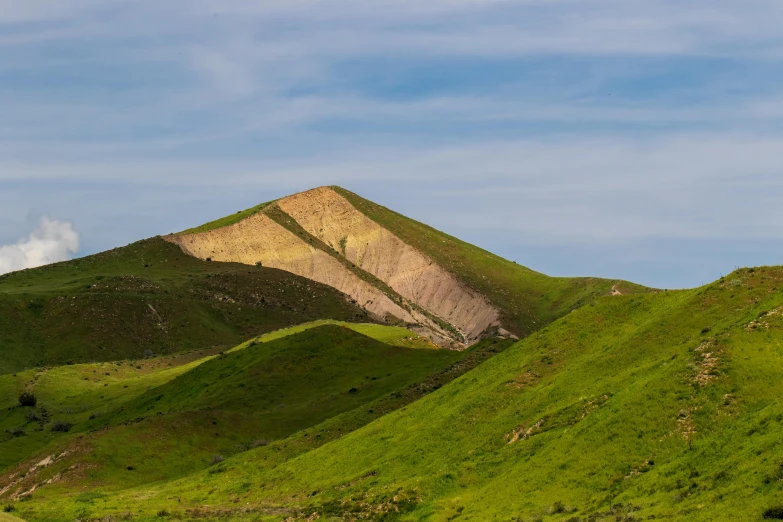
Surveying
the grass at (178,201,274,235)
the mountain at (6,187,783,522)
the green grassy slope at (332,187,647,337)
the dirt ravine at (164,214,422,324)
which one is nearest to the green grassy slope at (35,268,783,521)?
the mountain at (6,187,783,522)

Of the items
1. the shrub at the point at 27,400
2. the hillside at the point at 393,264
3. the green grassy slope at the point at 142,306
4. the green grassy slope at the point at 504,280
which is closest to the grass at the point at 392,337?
the shrub at the point at 27,400

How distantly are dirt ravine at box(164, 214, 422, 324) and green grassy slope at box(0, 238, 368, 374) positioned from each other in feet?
13.8

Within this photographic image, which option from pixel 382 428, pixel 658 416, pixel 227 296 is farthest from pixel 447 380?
pixel 227 296

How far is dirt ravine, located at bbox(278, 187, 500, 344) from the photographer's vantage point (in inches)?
6166

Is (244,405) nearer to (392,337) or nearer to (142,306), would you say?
(392,337)

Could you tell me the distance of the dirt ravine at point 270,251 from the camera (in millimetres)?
167250

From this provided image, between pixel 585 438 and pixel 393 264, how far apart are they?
142 m

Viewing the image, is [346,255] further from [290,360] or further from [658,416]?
[658,416]

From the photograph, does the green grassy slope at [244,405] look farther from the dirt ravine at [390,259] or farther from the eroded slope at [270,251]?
the eroded slope at [270,251]

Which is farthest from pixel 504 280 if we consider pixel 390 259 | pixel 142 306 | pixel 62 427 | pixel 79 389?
pixel 62 427

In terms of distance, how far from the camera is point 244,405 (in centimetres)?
6744

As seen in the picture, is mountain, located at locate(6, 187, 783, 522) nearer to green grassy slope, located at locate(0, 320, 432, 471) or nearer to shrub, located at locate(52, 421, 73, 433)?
green grassy slope, located at locate(0, 320, 432, 471)

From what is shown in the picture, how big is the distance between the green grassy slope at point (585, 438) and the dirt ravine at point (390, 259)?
99.6 m

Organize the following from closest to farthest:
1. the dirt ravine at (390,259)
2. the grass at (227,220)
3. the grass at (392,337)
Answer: the grass at (392,337), the dirt ravine at (390,259), the grass at (227,220)
